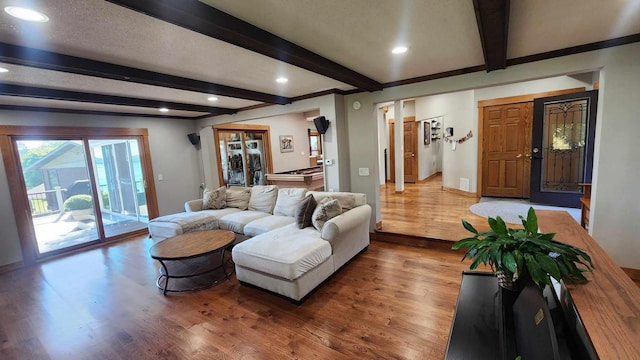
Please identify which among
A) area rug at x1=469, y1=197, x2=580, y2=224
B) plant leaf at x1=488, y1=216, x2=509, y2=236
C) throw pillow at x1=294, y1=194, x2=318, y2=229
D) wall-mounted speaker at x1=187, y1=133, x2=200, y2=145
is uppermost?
wall-mounted speaker at x1=187, y1=133, x2=200, y2=145

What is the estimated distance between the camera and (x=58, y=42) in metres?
1.97

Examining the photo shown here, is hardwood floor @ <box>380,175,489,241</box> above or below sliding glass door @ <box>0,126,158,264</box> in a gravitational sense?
below

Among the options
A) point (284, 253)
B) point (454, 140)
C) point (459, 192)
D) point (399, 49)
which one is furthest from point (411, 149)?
point (284, 253)

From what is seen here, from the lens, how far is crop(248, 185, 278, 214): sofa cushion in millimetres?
4348

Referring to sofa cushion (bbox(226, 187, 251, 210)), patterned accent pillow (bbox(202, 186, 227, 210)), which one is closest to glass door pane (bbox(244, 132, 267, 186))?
sofa cushion (bbox(226, 187, 251, 210))

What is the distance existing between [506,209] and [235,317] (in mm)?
A: 4993

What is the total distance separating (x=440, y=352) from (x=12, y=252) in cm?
562

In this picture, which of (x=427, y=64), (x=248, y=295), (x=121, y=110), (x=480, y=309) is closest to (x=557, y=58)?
(x=427, y=64)

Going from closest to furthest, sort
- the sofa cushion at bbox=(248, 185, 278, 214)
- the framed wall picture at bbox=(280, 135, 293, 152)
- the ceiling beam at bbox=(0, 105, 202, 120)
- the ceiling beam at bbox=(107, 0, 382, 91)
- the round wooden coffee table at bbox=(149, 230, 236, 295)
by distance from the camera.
A: the ceiling beam at bbox=(107, 0, 382, 91)
the round wooden coffee table at bbox=(149, 230, 236, 295)
the ceiling beam at bbox=(0, 105, 202, 120)
the sofa cushion at bbox=(248, 185, 278, 214)
the framed wall picture at bbox=(280, 135, 293, 152)

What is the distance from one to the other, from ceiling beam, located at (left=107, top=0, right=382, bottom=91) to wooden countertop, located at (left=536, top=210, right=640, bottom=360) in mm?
2175

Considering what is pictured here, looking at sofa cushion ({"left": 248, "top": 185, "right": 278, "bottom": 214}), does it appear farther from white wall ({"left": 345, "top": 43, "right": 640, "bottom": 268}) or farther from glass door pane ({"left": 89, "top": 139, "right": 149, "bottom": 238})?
white wall ({"left": 345, "top": 43, "right": 640, "bottom": 268})

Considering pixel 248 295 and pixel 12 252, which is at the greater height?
pixel 12 252

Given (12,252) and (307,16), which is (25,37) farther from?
(12,252)

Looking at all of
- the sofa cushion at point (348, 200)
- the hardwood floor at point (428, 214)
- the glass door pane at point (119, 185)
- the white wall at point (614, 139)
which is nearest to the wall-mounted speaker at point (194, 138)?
the glass door pane at point (119, 185)
